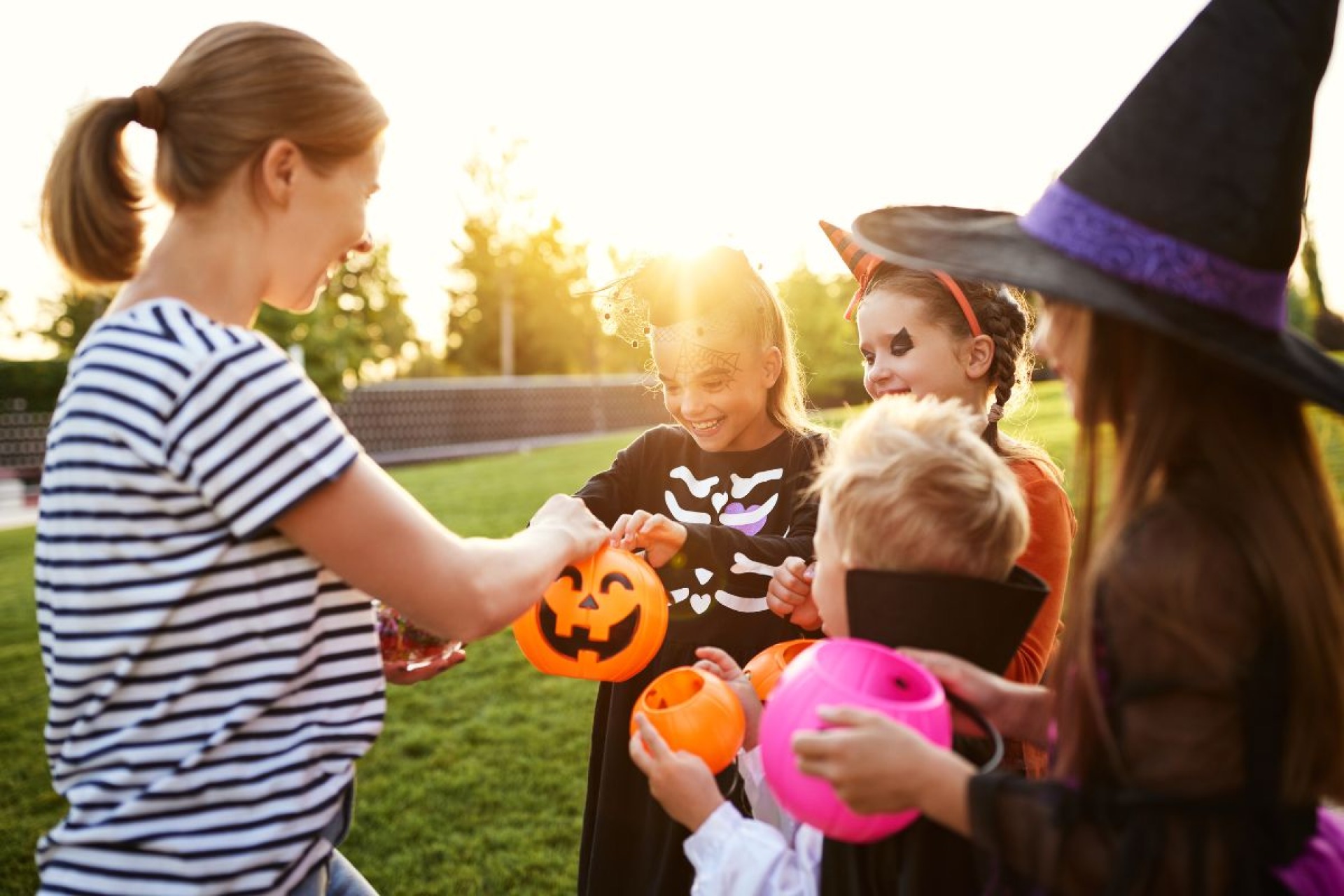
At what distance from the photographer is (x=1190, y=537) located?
4.84 feet

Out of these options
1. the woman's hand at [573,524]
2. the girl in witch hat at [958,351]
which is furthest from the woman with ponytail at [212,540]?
the girl in witch hat at [958,351]

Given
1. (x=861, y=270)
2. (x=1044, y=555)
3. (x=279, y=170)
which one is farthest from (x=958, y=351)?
(x=279, y=170)

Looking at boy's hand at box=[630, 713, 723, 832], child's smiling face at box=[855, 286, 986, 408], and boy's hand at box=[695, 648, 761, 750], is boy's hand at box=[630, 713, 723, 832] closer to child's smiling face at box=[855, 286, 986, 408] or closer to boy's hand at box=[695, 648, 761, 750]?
boy's hand at box=[695, 648, 761, 750]

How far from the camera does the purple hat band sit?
1.55 m

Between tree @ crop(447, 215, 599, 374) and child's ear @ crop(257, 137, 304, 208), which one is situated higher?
child's ear @ crop(257, 137, 304, 208)

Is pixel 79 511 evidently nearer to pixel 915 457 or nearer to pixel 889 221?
pixel 915 457

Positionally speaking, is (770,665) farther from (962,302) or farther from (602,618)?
(962,302)

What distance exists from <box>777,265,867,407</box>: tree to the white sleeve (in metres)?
36.1

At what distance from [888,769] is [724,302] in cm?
200

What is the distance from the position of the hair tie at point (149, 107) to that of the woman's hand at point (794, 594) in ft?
6.02

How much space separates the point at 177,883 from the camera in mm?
1624

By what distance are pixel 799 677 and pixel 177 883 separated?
1141 millimetres

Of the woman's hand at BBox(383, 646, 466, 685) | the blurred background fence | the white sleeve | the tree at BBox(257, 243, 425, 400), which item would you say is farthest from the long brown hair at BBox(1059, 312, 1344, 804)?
the blurred background fence

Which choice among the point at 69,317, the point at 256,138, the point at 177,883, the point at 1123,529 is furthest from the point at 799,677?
the point at 69,317
